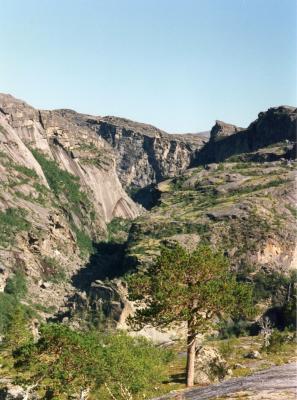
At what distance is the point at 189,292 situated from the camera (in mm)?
58469

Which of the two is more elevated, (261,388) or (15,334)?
(15,334)

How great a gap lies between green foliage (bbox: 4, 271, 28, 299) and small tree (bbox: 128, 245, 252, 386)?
446 ft

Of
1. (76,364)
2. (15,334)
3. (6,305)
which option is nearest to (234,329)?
(6,305)

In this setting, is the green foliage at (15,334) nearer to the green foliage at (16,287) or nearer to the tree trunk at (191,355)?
the tree trunk at (191,355)

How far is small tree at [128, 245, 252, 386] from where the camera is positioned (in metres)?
58.4

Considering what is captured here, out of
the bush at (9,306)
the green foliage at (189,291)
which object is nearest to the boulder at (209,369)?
the green foliage at (189,291)

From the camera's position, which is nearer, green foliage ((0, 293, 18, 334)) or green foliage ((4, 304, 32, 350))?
green foliage ((4, 304, 32, 350))

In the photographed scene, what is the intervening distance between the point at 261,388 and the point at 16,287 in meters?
165

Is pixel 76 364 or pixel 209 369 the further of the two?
pixel 209 369

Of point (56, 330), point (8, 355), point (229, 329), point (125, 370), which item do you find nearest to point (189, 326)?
point (125, 370)

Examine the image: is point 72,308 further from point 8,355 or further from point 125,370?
point 125,370

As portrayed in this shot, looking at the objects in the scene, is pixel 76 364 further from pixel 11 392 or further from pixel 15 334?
pixel 15 334

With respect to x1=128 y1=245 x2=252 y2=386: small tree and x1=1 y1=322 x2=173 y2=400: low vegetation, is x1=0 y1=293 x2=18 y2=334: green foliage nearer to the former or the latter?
x1=1 y1=322 x2=173 y2=400: low vegetation

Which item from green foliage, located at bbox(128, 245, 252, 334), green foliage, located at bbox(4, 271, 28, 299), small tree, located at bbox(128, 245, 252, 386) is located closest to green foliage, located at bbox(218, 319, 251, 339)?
green foliage, located at bbox(4, 271, 28, 299)
